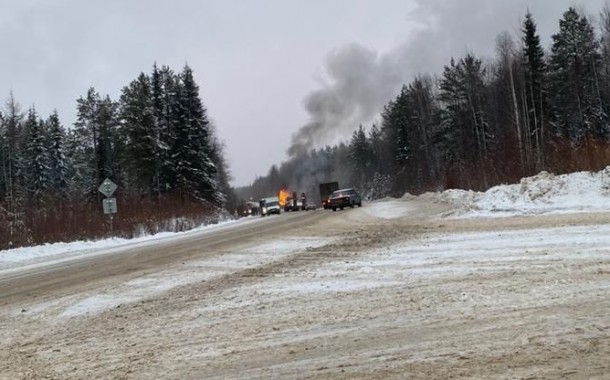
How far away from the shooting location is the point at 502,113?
77375mm

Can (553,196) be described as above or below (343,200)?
below

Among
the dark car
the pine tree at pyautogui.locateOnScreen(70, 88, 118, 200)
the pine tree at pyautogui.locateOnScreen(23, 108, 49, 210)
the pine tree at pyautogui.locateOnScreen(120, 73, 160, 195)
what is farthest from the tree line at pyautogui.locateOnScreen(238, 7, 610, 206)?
the pine tree at pyautogui.locateOnScreen(23, 108, 49, 210)

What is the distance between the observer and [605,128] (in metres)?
60.8

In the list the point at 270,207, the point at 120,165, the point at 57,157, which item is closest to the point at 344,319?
the point at 270,207

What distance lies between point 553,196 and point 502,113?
6022cm

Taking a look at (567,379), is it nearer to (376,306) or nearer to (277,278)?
(376,306)

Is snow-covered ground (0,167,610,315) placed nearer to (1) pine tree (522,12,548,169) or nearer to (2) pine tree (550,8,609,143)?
(1) pine tree (522,12,548,169)

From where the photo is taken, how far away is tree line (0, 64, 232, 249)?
30.4 metres

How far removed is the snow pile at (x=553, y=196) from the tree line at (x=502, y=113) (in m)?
5.95

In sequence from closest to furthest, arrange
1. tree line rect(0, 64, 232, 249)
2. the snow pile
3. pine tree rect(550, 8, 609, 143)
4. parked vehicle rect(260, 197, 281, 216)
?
the snow pile < tree line rect(0, 64, 232, 249) < pine tree rect(550, 8, 609, 143) < parked vehicle rect(260, 197, 281, 216)

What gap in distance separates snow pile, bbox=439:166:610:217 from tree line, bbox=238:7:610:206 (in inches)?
234

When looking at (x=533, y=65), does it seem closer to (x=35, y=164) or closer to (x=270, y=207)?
(x=270, y=207)

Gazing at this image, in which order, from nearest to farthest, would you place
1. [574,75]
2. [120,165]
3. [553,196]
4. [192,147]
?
[553,196] < [192,147] < [574,75] < [120,165]

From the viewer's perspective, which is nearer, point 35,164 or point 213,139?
point 35,164
